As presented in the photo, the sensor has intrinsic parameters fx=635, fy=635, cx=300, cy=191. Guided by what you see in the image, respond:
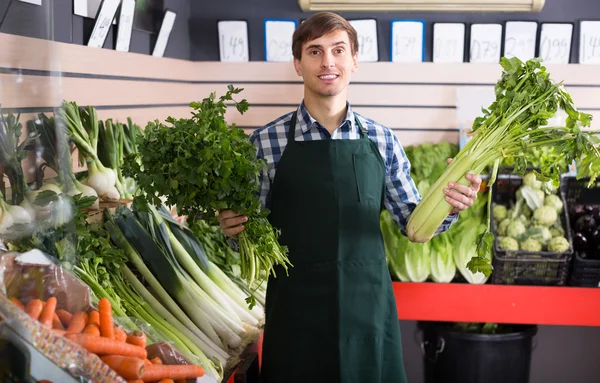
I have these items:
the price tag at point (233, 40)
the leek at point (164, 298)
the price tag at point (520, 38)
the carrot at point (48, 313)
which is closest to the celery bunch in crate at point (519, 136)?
the leek at point (164, 298)

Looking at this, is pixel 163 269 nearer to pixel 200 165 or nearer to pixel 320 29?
pixel 200 165

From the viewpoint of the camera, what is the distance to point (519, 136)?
2.08 m

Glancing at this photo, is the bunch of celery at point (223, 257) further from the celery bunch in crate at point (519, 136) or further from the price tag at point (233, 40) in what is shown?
the price tag at point (233, 40)

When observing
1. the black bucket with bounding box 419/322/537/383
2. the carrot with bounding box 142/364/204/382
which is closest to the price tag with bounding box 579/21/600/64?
the black bucket with bounding box 419/322/537/383

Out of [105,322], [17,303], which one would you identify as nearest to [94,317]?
[105,322]

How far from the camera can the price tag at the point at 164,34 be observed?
3.93 metres

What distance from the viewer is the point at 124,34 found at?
11.2 feet

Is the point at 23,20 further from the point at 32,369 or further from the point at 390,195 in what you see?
the point at 390,195

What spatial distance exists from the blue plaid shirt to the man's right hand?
1.02 feet

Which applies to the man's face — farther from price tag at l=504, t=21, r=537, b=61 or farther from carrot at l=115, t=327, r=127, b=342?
price tag at l=504, t=21, r=537, b=61

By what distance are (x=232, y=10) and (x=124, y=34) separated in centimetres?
134

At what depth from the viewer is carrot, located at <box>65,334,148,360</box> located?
4.44ft

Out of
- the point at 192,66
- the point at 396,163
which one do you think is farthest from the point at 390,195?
the point at 192,66

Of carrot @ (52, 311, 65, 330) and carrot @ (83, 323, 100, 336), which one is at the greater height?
carrot @ (52, 311, 65, 330)
